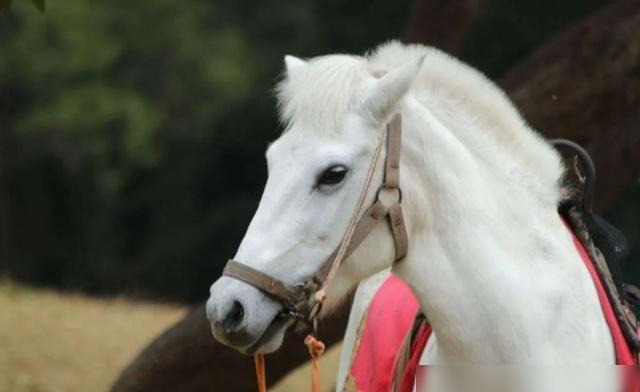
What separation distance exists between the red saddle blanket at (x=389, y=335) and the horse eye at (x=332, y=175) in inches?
27.1

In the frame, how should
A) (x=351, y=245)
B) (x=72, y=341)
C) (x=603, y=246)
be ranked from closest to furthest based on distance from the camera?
(x=351, y=245) → (x=603, y=246) → (x=72, y=341)

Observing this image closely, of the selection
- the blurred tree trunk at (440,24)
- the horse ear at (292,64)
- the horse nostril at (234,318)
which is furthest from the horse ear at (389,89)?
the blurred tree trunk at (440,24)

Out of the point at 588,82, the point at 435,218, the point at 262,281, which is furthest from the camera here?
the point at 588,82

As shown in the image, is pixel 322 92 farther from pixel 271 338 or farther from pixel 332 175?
pixel 271 338

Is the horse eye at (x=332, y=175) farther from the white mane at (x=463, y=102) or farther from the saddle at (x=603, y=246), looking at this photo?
the saddle at (x=603, y=246)

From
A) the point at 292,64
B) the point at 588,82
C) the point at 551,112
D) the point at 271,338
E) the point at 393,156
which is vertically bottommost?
the point at 271,338

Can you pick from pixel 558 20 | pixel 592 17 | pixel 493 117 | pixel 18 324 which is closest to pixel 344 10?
pixel 558 20

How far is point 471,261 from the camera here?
138 inches

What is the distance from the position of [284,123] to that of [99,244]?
16.3 metres

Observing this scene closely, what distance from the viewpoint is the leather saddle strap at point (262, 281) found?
3297 millimetres


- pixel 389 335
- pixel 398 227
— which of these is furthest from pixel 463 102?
pixel 389 335

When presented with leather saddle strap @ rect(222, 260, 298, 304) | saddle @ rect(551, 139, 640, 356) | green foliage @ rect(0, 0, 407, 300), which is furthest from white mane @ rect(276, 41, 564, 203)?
green foliage @ rect(0, 0, 407, 300)

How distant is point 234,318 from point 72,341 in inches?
228

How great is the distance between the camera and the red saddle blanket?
3.75 meters
